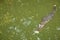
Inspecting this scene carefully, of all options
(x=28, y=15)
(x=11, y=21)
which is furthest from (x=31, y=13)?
(x=11, y=21)

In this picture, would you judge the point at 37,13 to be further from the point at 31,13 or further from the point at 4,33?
the point at 4,33

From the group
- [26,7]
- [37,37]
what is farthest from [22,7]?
[37,37]

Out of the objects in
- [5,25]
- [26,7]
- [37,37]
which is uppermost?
[26,7]

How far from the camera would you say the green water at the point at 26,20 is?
1.07m

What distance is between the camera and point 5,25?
→ 3.62 feet

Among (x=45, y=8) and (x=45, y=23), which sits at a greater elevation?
(x=45, y=8)

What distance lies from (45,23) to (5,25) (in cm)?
26

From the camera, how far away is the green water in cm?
107

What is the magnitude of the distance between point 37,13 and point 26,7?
9 cm

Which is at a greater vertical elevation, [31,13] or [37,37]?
[31,13]

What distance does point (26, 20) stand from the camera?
112cm

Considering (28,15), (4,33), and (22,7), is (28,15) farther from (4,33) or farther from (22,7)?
(4,33)

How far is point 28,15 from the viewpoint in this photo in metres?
1.14

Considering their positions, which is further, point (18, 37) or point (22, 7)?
point (22, 7)
